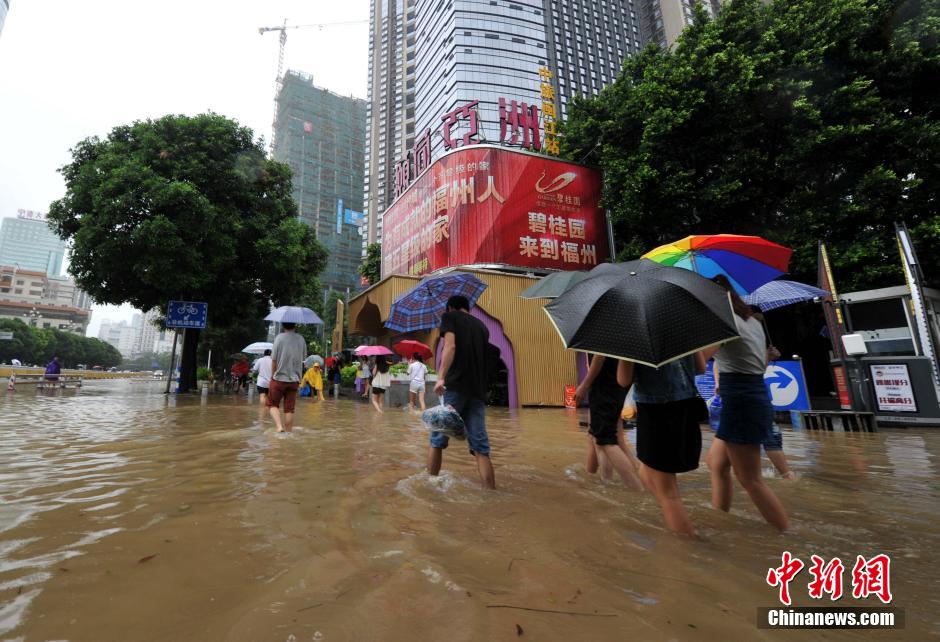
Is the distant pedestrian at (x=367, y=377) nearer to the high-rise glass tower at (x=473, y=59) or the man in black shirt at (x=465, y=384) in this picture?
the man in black shirt at (x=465, y=384)

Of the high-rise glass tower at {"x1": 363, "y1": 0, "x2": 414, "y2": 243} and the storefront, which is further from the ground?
the high-rise glass tower at {"x1": 363, "y1": 0, "x2": 414, "y2": 243}

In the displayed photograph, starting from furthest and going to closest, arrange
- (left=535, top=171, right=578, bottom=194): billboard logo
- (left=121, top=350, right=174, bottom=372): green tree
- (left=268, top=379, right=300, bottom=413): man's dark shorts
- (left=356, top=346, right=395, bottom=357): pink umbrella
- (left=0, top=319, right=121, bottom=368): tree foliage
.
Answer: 1. (left=121, top=350, right=174, bottom=372): green tree
2. (left=0, top=319, right=121, bottom=368): tree foliage
3. (left=535, top=171, right=578, bottom=194): billboard logo
4. (left=356, top=346, right=395, bottom=357): pink umbrella
5. (left=268, top=379, right=300, bottom=413): man's dark shorts

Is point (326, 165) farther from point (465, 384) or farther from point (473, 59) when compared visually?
point (465, 384)

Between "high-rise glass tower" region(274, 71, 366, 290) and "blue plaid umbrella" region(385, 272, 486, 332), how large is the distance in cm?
6386

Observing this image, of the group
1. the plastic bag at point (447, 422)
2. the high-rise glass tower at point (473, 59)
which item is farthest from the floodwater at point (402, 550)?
the high-rise glass tower at point (473, 59)

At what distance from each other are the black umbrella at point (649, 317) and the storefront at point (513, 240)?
1245 cm

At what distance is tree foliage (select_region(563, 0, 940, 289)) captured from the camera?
12.3 m

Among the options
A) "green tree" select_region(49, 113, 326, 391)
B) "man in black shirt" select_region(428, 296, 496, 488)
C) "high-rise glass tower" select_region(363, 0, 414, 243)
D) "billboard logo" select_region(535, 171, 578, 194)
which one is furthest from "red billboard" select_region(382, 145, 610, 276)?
"high-rise glass tower" select_region(363, 0, 414, 243)

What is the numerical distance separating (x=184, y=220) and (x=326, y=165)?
74899 millimetres

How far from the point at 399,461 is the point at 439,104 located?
52767 millimetres

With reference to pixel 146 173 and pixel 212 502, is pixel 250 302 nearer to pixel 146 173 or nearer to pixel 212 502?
pixel 146 173

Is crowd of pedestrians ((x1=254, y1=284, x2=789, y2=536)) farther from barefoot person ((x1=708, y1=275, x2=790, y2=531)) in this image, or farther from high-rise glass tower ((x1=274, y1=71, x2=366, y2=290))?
high-rise glass tower ((x1=274, y1=71, x2=366, y2=290))

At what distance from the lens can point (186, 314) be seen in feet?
48.3

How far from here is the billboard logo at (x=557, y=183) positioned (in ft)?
57.0
